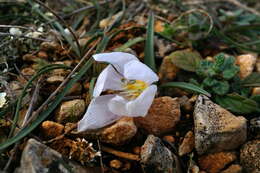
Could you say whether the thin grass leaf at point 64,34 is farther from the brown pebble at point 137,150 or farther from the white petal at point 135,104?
the brown pebble at point 137,150

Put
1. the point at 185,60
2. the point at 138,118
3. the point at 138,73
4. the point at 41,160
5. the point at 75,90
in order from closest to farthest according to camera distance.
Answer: the point at 41,160, the point at 138,73, the point at 138,118, the point at 75,90, the point at 185,60

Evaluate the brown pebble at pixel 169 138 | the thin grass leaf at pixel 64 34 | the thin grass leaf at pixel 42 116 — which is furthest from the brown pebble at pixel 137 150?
the thin grass leaf at pixel 64 34

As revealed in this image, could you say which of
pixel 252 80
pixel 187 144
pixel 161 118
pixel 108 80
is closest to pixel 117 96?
pixel 108 80

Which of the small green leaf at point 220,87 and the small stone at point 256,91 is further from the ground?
the small green leaf at point 220,87

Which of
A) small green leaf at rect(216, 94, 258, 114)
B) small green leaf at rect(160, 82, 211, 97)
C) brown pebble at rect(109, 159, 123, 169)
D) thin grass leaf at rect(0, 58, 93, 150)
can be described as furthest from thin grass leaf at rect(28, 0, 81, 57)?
small green leaf at rect(216, 94, 258, 114)

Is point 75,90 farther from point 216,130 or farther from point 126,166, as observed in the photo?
point 216,130

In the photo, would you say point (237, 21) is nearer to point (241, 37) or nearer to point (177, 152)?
point (241, 37)

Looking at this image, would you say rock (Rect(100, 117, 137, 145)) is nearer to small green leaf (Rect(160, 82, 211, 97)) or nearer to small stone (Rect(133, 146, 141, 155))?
small stone (Rect(133, 146, 141, 155))
